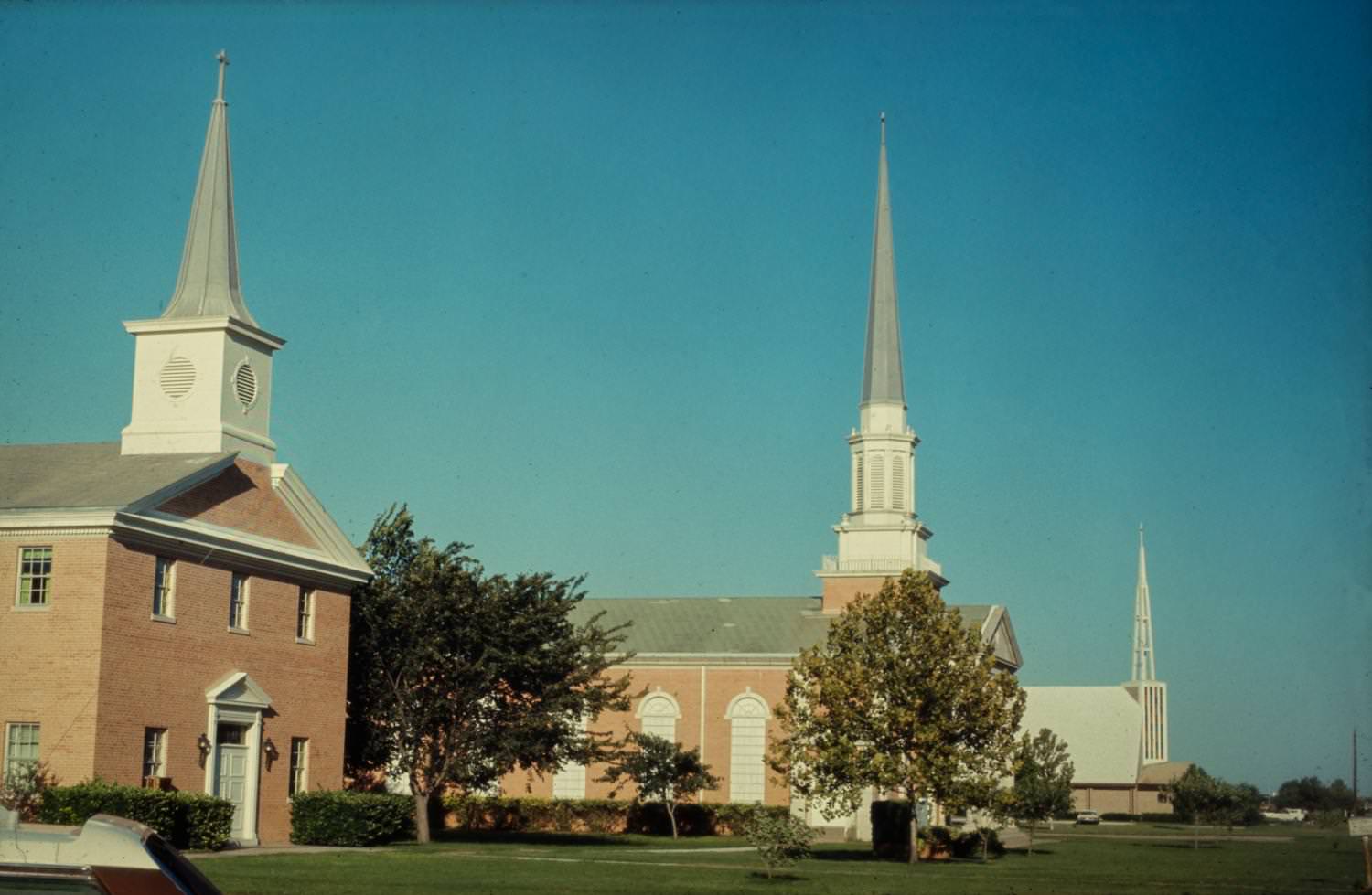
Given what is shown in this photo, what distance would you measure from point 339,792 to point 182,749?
4.90 m

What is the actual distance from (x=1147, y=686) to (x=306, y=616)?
12249 centimetres

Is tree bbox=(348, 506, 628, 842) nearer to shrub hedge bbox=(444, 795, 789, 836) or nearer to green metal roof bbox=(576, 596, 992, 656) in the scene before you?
shrub hedge bbox=(444, 795, 789, 836)

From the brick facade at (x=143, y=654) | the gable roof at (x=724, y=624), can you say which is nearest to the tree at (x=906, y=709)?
the brick facade at (x=143, y=654)

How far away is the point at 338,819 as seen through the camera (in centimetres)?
3656

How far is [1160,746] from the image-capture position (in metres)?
148

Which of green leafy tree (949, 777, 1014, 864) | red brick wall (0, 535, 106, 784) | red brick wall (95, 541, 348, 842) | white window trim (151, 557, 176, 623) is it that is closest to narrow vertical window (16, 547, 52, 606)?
red brick wall (0, 535, 106, 784)

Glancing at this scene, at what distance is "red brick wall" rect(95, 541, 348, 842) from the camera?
1232 inches

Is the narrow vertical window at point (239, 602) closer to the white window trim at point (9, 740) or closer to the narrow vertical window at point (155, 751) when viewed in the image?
the narrow vertical window at point (155, 751)

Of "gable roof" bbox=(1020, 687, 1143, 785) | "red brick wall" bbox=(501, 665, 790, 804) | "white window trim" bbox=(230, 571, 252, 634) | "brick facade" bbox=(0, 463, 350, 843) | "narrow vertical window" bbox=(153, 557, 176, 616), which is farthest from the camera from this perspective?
"gable roof" bbox=(1020, 687, 1143, 785)

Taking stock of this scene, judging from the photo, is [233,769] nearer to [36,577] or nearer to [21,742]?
Answer: [21,742]

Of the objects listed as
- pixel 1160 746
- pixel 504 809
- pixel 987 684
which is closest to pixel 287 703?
pixel 987 684

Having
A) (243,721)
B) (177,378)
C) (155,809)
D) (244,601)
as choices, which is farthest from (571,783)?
(155,809)

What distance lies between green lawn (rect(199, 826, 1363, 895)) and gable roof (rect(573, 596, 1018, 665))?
1599cm

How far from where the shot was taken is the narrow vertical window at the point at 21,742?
30.8 meters
